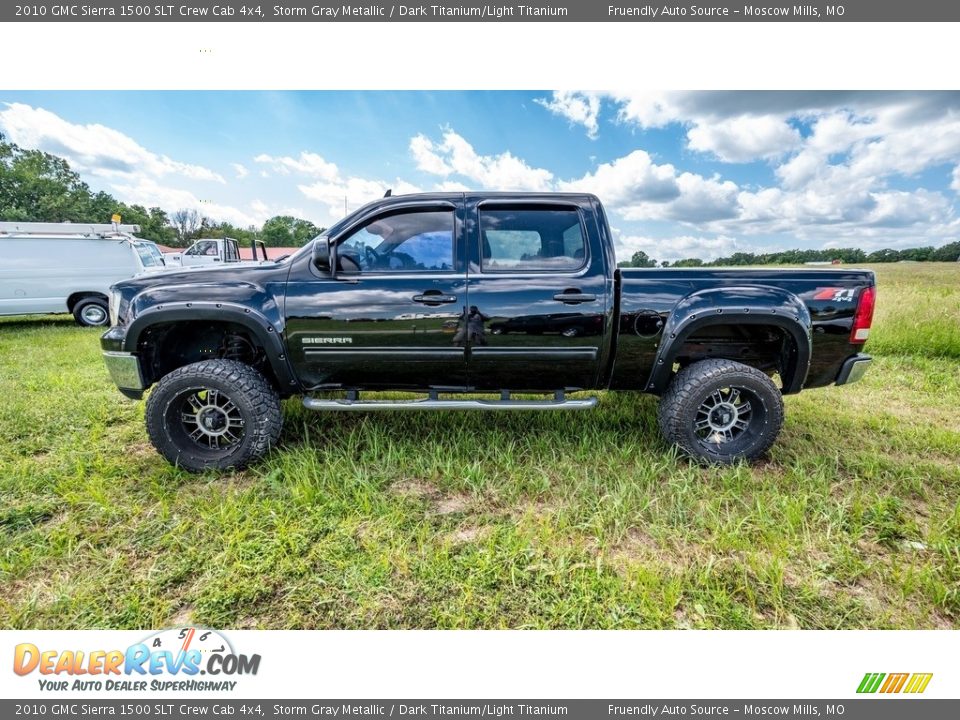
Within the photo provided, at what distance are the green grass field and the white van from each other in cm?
622

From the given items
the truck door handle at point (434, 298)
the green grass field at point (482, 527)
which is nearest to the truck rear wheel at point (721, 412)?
the green grass field at point (482, 527)

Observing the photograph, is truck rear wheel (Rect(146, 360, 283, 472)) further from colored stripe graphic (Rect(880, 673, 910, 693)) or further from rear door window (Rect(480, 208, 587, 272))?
colored stripe graphic (Rect(880, 673, 910, 693))

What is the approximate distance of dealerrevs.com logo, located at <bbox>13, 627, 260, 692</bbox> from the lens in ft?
5.33

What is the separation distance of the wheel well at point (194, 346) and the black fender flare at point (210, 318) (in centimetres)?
9

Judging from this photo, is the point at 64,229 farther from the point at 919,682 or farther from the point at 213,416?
the point at 919,682

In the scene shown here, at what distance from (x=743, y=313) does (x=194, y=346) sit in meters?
3.81

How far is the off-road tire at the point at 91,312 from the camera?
827 centimetres

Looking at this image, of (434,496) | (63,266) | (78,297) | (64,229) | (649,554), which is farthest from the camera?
(64,229)

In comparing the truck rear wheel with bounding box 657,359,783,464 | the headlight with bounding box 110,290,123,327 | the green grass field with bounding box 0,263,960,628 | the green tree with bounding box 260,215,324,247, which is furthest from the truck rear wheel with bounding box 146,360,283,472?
the green tree with bounding box 260,215,324,247

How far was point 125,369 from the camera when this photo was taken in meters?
2.75

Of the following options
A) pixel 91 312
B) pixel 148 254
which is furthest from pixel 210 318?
pixel 148 254

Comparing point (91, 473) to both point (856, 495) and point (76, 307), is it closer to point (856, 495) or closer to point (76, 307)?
point (856, 495)

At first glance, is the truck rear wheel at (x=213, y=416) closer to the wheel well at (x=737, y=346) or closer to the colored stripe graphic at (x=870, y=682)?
the wheel well at (x=737, y=346)

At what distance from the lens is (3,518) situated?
2311 millimetres
